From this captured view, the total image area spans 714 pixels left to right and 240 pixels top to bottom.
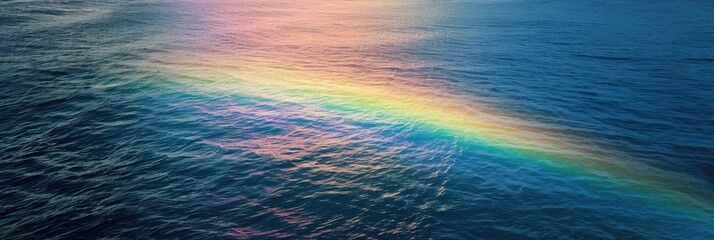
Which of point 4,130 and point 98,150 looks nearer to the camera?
point 98,150

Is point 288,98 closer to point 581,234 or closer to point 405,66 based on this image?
point 405,66

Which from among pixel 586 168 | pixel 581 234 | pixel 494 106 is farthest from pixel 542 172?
pixel 494 106

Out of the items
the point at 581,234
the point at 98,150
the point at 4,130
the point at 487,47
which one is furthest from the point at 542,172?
the point at 487,47

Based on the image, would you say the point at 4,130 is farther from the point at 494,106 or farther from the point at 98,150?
the point at 494,106

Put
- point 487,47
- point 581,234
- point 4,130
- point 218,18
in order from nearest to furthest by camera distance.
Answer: point 581,234 < point 4,130 < point 487,47 < point 218,18

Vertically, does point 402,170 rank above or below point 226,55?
below

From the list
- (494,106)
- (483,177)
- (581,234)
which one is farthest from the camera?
(494,106)

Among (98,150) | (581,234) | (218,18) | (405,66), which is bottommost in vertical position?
(581,234)
